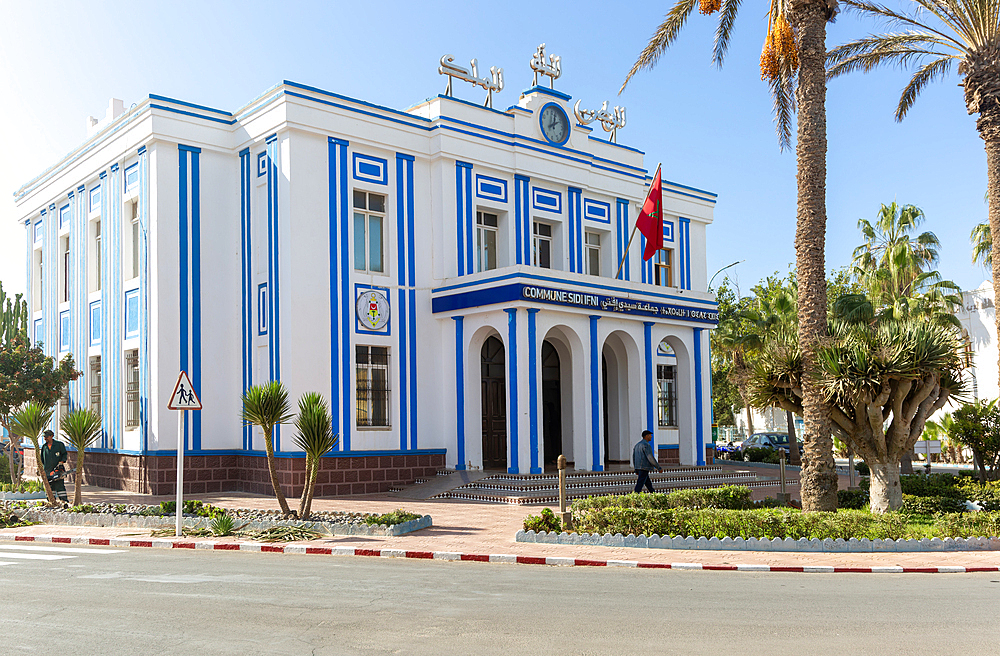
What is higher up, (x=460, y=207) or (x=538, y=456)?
(x=460, y=207)

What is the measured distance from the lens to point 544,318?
2270cm

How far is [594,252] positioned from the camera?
28672 mm

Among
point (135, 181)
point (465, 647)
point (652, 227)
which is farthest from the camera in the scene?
point (652, 227)

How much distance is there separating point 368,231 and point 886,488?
13.8m

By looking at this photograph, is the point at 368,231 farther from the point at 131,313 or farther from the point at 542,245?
the point at 131,313

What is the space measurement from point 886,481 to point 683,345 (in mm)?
11966

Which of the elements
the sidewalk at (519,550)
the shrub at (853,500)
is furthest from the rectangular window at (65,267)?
the shrub at (853,500)

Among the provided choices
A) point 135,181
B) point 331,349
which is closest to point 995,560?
point 331,349

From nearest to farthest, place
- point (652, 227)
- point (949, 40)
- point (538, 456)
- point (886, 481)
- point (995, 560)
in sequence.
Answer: point (995, 560) → point (886, 481) → point (949, 40) → point (538, 456) → point (652, 227)

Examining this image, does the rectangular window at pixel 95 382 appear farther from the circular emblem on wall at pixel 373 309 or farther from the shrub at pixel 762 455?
the shrub at pixel 762 455

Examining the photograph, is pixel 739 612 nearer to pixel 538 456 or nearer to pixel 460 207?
pixel 538 456

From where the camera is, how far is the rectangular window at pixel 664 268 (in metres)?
30.5

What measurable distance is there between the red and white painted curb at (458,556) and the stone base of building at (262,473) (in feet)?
22.0

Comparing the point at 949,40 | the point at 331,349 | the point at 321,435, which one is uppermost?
the point at 949,40
